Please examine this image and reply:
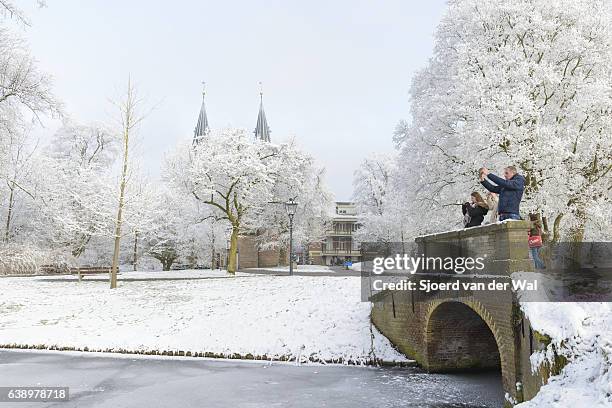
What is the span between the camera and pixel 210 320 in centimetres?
1769

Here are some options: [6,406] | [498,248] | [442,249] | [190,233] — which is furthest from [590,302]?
[190,233]

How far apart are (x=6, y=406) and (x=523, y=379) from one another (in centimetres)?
1022

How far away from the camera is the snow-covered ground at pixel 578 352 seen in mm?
5898

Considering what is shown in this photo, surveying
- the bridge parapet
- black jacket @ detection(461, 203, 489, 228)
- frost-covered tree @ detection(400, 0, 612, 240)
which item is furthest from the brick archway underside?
frost-covered tree @ detection(400, 0, 612, 240)

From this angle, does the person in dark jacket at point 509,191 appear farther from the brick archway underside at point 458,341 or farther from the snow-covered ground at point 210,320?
the snow-covered ground at point 210,320

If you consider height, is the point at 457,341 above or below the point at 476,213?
below

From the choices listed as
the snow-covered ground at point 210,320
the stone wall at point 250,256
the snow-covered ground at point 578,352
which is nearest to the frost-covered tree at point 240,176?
the snow-covered ground at point 210,320

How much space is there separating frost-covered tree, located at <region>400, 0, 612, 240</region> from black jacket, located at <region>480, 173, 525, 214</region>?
692 centimetres

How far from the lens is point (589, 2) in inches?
752

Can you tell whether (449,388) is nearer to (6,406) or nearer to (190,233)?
(6,406)

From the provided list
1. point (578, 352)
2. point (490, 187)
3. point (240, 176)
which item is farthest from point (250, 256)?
point (578, 352)

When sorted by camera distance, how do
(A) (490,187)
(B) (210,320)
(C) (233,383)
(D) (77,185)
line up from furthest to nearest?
(D) (77,185), (B) (210,320), (C) (233,383), (A) (490,187)

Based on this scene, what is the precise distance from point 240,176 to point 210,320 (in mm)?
14434

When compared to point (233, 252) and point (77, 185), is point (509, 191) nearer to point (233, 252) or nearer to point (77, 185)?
point (233, 252)
